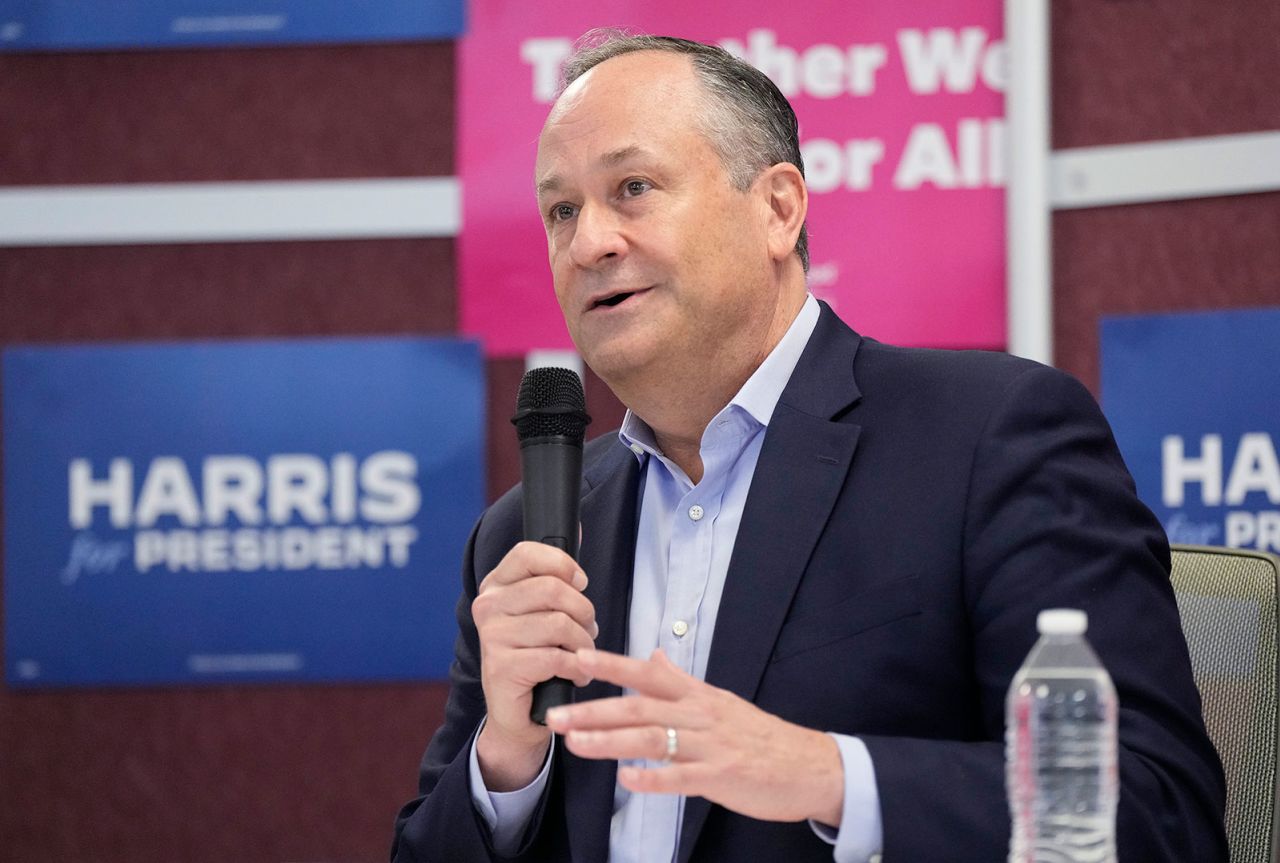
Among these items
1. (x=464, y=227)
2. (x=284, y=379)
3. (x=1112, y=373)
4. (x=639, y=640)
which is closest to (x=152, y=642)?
(x=284, y=379)

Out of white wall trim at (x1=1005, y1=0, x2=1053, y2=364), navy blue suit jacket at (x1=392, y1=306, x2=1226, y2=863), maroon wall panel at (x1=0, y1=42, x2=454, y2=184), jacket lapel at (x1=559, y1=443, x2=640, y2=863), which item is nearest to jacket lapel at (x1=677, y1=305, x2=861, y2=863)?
navy blue suit jacket at (x1=392, y1=306, x2=1226, y2=863)

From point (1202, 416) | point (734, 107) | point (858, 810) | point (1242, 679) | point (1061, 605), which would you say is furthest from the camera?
point (1202, 416)

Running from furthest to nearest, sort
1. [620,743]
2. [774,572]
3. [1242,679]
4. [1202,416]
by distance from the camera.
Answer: [1202,416], [1242,679], [774,572], [620,743]

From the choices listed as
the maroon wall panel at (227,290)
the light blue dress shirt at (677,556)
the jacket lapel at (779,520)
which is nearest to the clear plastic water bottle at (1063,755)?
the jacket lapel at (779,520)

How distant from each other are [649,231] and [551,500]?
0.41 meters

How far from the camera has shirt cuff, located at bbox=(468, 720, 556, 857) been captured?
1.52m

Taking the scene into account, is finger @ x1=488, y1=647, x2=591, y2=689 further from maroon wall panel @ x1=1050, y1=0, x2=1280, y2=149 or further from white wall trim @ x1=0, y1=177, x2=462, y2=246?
maroon wall panel @ x1=1050, y1=0, x2=1280, y2=149

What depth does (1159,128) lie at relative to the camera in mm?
2547

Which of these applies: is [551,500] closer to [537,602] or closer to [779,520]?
[537,602]

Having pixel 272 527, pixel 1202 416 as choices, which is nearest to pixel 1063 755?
pixel 1202 416

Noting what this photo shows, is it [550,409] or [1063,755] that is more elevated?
[550,409]

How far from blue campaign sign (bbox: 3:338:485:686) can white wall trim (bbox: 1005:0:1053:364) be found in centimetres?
108

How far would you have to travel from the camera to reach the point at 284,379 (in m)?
2.79

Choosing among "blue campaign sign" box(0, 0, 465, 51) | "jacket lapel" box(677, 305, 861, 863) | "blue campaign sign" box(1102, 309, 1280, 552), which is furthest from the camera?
"blue campaign sign" box(0, 0, 465, 51)
